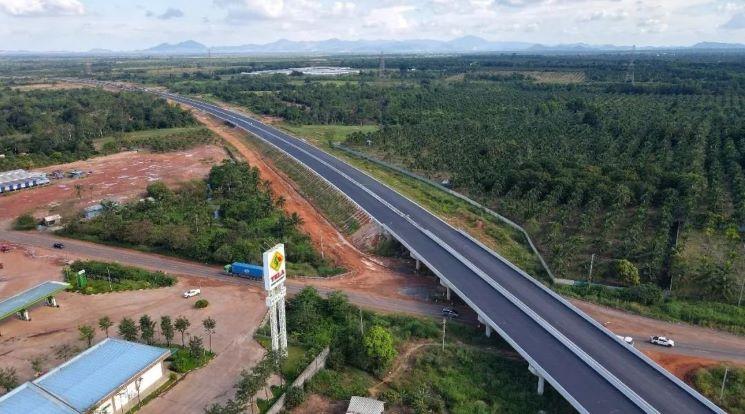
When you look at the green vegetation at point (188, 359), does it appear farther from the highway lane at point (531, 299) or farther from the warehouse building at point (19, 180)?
the warehouse building at point (19, 180)

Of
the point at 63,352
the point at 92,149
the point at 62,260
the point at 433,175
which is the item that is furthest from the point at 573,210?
the point at 92,149

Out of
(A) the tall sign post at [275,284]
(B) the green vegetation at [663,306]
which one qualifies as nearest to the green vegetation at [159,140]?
(A) the tall sign post at [275,284]

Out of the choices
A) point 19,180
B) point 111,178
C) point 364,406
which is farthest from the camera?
point 111,178

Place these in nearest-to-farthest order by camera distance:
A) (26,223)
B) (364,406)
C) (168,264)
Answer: (364,406), (168,264), (26,223)

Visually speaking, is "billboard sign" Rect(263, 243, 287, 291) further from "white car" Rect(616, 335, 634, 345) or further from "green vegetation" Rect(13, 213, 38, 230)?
"green vegetation" Rect(13, 213, 38, 230)

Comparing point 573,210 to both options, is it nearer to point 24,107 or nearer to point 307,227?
point 307,227

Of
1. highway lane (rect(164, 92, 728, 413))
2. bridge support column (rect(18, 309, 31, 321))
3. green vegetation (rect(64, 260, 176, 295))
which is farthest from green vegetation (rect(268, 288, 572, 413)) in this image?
bridge support column (rect(18, 309, 31, 321))

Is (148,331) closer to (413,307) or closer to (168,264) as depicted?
(168,264)

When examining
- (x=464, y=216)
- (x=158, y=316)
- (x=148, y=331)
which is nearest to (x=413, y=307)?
(x=148, y=331)
